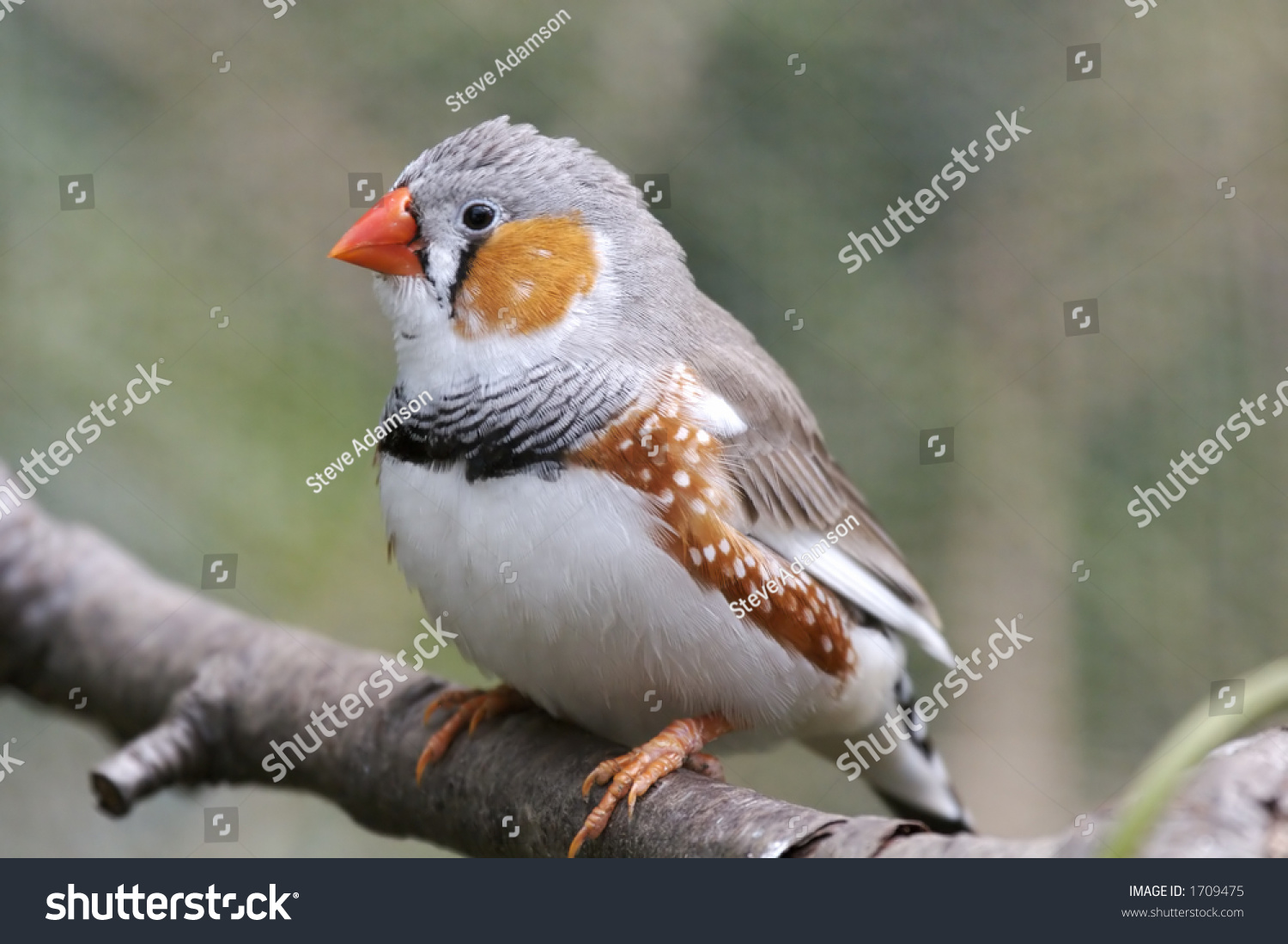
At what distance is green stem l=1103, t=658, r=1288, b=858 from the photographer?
0.83 meters

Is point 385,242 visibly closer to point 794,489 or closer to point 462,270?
point 462,270

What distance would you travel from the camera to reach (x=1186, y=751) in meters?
0.83

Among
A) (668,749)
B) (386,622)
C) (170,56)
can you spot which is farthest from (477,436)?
(170,56)

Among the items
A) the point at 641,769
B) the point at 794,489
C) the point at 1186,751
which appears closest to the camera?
the point at 1186,751

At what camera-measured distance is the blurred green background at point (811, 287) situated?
263cm

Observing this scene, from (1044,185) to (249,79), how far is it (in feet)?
6.42

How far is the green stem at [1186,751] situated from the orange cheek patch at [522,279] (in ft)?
3.70

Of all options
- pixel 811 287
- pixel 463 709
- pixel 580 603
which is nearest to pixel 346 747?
pixel 463 709

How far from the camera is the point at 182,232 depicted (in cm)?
276

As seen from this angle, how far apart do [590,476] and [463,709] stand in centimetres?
56

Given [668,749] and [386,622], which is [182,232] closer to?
[386,622]

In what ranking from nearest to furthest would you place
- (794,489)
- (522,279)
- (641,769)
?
(641,769), (522,279), (794,489)

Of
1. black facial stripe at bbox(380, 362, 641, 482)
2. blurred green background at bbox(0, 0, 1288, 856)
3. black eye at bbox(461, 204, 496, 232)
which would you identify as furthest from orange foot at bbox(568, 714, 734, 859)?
blurred green background at bbox(0, 0, 1288, 856)

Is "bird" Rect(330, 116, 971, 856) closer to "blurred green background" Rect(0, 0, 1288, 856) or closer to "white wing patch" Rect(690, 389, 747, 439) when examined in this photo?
"white wing patch" Rect(690, 389, 747, 439)
